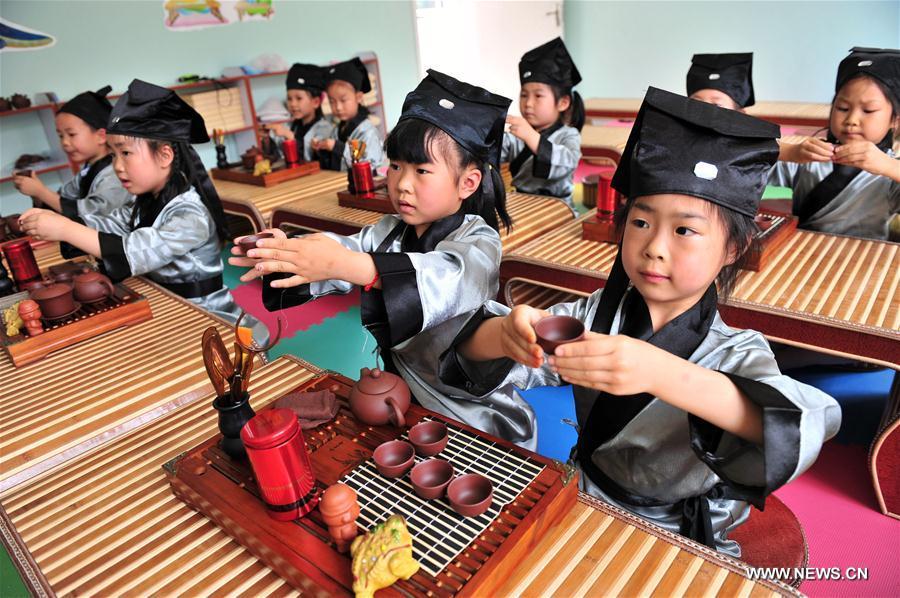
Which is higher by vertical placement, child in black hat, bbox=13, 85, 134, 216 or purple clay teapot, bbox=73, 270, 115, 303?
child in black hat, bbox=13, 85, 134, 216

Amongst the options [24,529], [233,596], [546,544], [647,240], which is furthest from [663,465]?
[24,529]

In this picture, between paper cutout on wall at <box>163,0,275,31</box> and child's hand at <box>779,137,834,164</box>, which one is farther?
paper cutout on wall at <box>163,0,275,31</box>

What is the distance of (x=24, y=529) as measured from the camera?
131cm

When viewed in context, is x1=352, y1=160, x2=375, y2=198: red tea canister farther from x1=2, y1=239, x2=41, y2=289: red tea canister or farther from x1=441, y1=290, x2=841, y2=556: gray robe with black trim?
x1=441, y1=290, x2=841, y2=556: gray robe with black trim

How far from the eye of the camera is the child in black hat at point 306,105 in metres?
5.25

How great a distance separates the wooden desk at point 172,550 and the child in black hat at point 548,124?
289cm

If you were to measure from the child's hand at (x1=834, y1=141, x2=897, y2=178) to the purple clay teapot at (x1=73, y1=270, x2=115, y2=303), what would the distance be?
9.40 ft

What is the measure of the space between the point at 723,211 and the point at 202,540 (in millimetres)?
1243

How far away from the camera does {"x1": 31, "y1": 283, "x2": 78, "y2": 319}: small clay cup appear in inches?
83.3

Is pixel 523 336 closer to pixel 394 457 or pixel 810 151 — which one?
pixel 394 457

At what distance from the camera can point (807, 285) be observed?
220 cm
